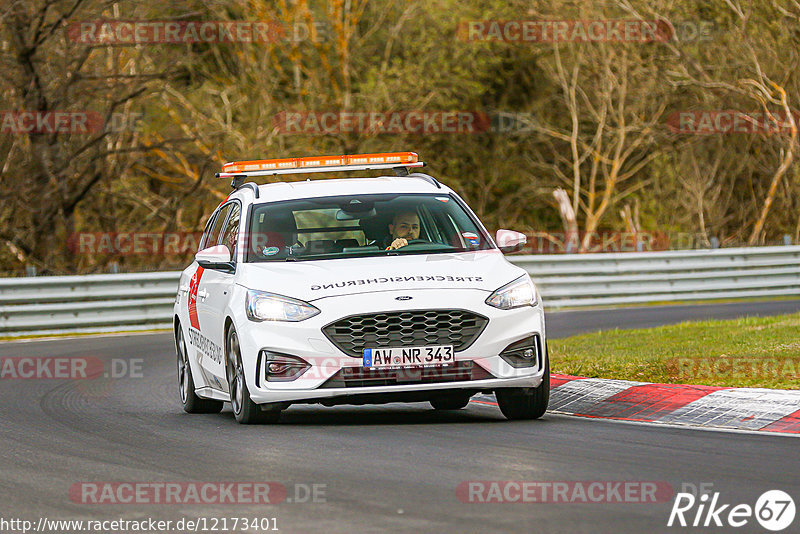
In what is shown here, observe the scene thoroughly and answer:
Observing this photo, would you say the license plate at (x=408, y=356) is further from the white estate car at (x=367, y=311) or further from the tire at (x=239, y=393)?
the tire at (x=239, y=393)

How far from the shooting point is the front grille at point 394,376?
32.6ft

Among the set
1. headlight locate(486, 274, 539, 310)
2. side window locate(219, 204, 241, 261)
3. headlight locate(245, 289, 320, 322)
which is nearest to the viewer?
headlight locate(245, 289, 320, 322)

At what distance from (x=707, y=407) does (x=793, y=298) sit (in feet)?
58.0

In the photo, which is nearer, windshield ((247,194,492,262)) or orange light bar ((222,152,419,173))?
windshield ((247,194,492,262))

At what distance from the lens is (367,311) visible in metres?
9.90

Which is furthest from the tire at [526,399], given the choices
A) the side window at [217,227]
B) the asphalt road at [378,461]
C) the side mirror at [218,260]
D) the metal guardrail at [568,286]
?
the metal guardrail at [568,286]

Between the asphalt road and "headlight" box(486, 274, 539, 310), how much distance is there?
0.84 metres

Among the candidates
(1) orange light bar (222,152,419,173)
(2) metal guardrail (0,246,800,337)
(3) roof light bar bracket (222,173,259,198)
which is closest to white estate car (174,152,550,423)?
(1) orange light bar (222,152,419,173)

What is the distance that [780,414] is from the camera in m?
9.72

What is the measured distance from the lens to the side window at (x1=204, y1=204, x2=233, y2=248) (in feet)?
41.8

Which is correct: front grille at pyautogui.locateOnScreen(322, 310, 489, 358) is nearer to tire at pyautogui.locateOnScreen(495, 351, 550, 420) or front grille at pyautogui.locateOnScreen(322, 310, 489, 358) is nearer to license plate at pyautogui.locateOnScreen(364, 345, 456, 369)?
license plate at pyautogui.locateOnScreen(364, 345, 456, 369)

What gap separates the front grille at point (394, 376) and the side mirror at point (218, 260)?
1494mm

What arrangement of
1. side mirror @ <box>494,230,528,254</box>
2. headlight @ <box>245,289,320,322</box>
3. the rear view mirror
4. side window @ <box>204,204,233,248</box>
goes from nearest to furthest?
headlight @ <box>245,289,320,322</box> < side mirror @ <box>494,230,528,254</box> < the rear view mirror < side window @ <box>204,204,233,248</box>

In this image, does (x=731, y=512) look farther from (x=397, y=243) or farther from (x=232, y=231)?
(x=232, y=231)
